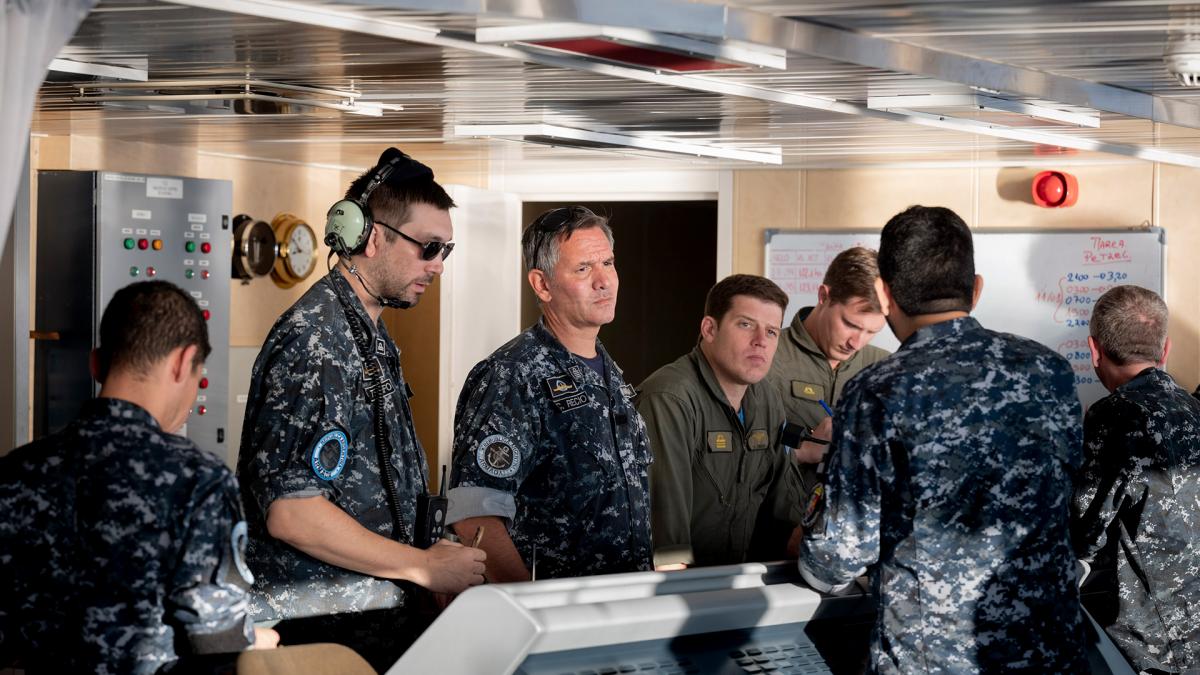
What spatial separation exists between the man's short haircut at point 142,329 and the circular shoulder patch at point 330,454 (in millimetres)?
332

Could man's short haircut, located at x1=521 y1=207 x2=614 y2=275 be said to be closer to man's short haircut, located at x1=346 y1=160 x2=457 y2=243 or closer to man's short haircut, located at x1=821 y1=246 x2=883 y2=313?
man's short haircut, located at x1=346 y1=160 x2=457 y2=243

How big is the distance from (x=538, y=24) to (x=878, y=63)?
Answer: 1.05 metres

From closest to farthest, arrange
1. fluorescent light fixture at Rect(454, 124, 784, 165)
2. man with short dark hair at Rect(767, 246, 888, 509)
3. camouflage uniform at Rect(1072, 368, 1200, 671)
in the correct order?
camouflage uniform at Rect(1072, 368, 1200, 671) → man with short dark hair at Rect(767, 246, 888, 509) → fluorescent light fixture at Rect(454, 124, 784, 165)

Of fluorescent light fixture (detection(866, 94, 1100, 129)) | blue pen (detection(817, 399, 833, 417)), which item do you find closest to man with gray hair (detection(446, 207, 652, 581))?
blue pen (detection(817, 399, 833, 417))

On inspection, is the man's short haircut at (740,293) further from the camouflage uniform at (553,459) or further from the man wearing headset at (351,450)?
the man wearing headset at (351,450)

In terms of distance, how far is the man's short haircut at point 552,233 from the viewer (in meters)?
3.13

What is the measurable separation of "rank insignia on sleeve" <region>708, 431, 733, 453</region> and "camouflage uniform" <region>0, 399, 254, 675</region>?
68.5 inches

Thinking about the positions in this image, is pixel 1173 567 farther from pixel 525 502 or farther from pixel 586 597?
pixel 586 597

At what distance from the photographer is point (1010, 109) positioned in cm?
424

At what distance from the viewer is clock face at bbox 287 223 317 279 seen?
7.41 meters

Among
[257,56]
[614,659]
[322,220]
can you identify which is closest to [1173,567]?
[614,659]

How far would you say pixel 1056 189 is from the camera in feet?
22.1

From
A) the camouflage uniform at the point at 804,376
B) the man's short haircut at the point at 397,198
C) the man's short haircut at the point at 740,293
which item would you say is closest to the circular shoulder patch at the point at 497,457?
the man's short haircut at the point at 397,198

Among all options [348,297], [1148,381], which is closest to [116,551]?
[348,297]
